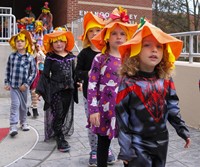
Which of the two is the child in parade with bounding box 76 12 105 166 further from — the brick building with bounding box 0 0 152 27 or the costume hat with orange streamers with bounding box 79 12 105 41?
the brick building with bounding box 0 0 152 27

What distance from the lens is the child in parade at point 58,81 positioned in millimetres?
4465

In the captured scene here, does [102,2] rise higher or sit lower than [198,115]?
higher

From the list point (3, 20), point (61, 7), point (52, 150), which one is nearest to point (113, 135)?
point (52, 150)

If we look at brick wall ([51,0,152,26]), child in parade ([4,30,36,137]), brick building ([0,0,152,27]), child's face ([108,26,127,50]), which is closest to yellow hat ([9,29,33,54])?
child in parade ([4,30,36,137])

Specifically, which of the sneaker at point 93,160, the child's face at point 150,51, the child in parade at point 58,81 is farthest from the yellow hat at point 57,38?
the child's face at point 150,51

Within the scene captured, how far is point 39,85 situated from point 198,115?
2.79 metres

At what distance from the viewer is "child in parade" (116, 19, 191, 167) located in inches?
90.4

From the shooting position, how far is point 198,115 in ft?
18.0

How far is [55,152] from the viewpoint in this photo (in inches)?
171

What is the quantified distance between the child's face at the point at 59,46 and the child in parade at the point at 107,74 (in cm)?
133

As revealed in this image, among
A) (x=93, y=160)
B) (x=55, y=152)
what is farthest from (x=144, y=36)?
(x=55, y=152)

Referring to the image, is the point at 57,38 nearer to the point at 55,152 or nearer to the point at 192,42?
the point at 55,152

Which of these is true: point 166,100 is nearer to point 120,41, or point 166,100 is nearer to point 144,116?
point 144,116

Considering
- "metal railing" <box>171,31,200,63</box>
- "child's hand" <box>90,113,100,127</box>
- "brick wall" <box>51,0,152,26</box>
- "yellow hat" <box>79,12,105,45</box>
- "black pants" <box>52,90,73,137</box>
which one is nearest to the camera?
"child's hand" <box>90,113,100,127</box>
